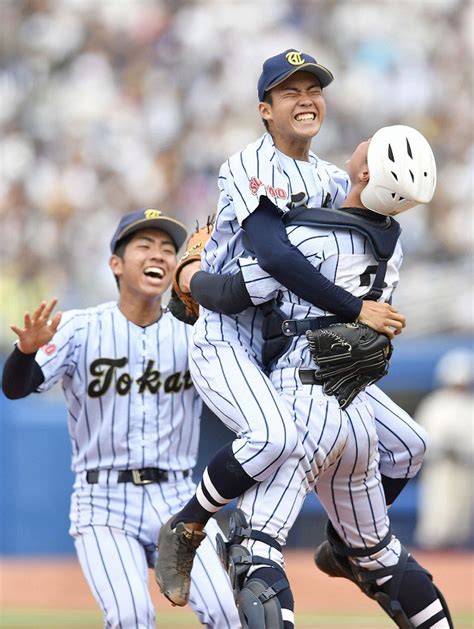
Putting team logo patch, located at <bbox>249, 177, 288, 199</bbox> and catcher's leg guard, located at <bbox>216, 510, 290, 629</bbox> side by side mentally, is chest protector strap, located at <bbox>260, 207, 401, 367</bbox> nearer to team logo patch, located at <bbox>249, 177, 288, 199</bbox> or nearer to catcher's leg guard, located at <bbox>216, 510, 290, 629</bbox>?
team logo patch, located at <bbox>249, 177, 288, 199</bbox>

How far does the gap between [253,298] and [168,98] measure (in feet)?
27.8

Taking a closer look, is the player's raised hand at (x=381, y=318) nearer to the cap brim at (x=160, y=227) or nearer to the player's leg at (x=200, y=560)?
the player's leg at (x=200, y=560)

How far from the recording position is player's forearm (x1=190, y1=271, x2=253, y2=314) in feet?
12.4

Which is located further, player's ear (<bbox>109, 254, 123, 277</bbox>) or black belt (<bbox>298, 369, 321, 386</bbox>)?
player's ear (<bbox>109, 254, 123, 277</bbox>)

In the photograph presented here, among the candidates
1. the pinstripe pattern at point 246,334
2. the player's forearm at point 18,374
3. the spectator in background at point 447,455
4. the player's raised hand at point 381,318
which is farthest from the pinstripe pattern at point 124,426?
the spectator in background at point 447,455

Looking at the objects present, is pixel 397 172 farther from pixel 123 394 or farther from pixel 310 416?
pixel 123 394

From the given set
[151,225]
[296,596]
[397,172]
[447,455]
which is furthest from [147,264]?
[447,455]

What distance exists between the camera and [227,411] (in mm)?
3834

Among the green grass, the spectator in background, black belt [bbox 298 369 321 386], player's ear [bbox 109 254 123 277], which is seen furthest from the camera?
the spectator in background

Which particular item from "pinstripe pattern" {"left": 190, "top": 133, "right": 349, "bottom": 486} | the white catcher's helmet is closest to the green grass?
"pinstripe pattern" {"left": 190, "top": 133, "right": 349, "bottom": 486}

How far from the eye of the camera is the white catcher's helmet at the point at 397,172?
3.74 m

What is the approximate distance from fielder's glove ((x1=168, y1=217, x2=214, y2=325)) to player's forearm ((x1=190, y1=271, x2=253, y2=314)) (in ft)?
1.04

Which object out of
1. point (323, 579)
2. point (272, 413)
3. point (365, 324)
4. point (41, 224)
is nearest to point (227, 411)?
point (272, 413)

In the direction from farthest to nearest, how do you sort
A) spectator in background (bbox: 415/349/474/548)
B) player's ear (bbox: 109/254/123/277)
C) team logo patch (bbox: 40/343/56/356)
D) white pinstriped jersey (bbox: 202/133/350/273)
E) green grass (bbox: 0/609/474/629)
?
spectator in background (bbox: 415/349/474/548), green grass (bbox: 0/609/474/629), player's ear (bbox: 109/254/123/277), team logo patch (bbox: 40/343/56/356), white pinstriped jersey (bbox: 202/133/350/273)
